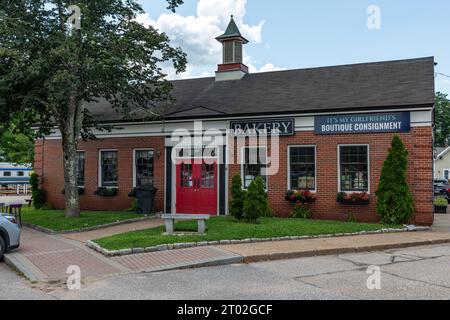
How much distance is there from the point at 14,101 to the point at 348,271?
470 inches

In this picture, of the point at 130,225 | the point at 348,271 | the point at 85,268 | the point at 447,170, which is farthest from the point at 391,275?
the point at 447,170

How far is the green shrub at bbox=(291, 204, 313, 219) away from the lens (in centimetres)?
1631

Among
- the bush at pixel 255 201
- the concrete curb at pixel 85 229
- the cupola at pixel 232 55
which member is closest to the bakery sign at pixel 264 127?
the bush at pixel 255 201

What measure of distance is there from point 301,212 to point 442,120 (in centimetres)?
5579

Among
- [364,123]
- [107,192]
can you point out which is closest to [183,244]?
[364,123]

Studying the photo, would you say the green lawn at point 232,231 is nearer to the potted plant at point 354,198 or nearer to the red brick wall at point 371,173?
the potted plant at point 354,198

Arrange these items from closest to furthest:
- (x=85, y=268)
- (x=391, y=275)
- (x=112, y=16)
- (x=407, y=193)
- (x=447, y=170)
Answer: (x=391, y=275), (x=85, y=268), (x=407, y=193), (x=112, y=16), (x=447, y=170)

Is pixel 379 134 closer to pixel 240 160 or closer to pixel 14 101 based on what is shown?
pixel 240 160

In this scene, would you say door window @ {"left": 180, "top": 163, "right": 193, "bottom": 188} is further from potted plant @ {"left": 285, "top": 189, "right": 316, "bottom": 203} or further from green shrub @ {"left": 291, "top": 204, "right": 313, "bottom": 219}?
green shrub @ {"left": 291, "top": 204, "right": 313, "bottom": 219}

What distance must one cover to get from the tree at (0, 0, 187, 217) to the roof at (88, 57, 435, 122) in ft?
8.30

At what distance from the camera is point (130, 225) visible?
15414 mm

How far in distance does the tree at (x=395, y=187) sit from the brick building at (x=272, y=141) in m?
0.71

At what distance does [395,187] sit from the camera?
47.7 ft

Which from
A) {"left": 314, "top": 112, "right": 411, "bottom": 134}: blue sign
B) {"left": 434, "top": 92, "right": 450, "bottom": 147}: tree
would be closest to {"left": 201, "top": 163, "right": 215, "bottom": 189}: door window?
{"left": 314, "top": 112, "right": 411, "bottom": 134}: blue sign
